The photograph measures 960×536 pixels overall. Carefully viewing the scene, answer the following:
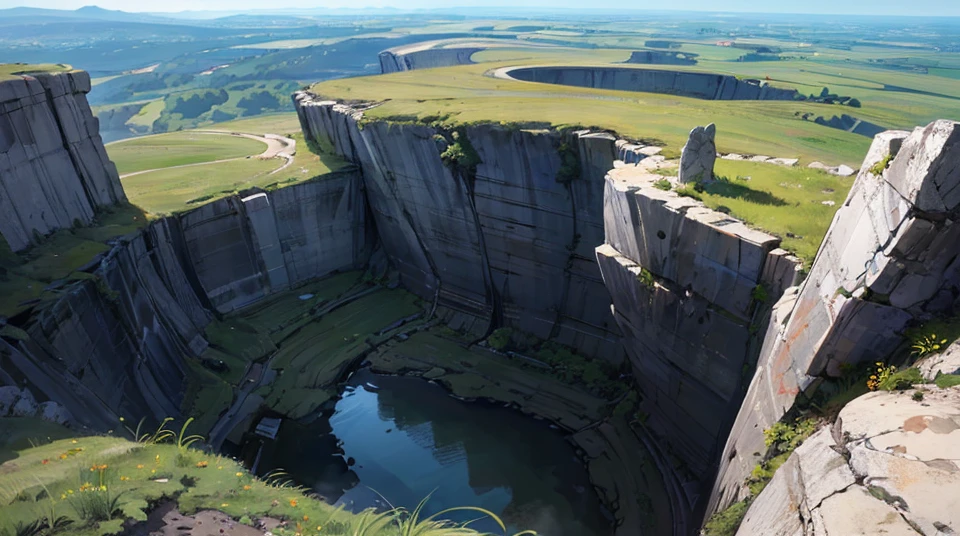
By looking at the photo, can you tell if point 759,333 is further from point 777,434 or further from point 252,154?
point 252,154

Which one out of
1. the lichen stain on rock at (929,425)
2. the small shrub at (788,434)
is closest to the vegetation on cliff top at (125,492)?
the small shrub at (788,434)

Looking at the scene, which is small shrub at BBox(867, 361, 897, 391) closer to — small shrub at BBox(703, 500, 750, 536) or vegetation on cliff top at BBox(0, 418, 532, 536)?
small shrub at BBox(703, 500, 750, 536)

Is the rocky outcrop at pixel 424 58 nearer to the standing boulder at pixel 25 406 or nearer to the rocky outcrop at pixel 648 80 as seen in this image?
the rocky outcrop at pixel 648 80

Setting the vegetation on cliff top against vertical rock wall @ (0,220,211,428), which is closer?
the vegetation on cliff top

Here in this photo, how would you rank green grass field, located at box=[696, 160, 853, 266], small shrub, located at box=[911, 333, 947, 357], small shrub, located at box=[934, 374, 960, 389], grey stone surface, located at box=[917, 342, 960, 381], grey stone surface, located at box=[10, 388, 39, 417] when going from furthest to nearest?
green grass field, located at box=[696, 160, 853, 266]
grey stone surface, located at box=[10, 388, 39, 417]
small shrub, located at box=[911, 333, 947, 357]
grey stone surface, located at box=[917, 342, 960, 381]
small shrub, located at box=[934, 374, 960, 389]

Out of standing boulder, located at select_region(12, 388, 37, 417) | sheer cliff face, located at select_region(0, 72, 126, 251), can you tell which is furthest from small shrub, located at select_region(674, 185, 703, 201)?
sheer cliff face, located at select_region(0, 72, 126, 251)

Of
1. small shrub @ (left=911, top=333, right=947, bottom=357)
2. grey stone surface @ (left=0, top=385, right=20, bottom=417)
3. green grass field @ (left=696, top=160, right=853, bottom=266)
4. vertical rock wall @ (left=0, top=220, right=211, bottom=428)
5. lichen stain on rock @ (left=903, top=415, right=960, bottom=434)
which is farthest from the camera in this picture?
vertical rock wall @ (left=0, top=220, right=211, bottom=428)

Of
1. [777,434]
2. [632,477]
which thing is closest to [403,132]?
[632,477]
